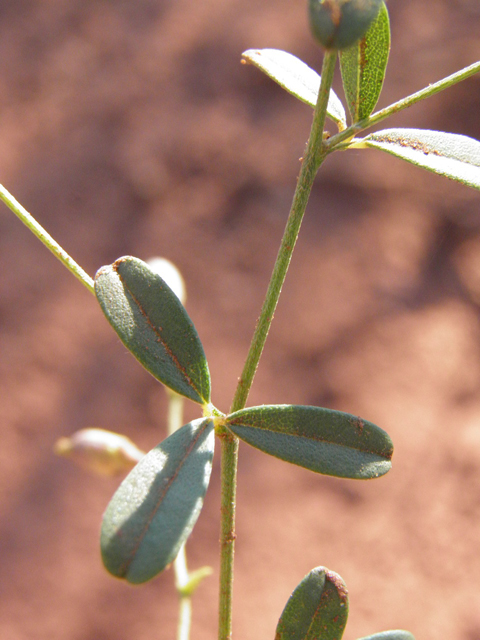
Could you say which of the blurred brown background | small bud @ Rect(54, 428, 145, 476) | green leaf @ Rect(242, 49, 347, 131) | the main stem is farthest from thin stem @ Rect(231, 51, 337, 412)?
the blurred brown background

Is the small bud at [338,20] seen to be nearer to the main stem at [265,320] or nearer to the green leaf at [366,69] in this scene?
the main stem at [265,320]

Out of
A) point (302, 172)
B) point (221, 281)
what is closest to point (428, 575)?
point (221, 281)

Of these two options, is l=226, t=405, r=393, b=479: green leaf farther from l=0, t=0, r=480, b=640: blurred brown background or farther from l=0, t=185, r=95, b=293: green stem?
l=0, t=0, r=480, b=640: blurred brown background

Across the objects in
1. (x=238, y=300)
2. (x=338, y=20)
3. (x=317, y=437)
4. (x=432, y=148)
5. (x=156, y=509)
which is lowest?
(x=156, y=509)

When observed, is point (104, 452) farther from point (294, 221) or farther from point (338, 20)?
point (338, 20)

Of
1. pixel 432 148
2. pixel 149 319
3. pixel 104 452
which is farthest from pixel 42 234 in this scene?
pixel 104 452

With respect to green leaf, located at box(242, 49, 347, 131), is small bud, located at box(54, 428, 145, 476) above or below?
below

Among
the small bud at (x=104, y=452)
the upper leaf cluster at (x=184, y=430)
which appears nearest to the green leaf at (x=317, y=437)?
the upper leaf cluster at (x=184, y=430)
